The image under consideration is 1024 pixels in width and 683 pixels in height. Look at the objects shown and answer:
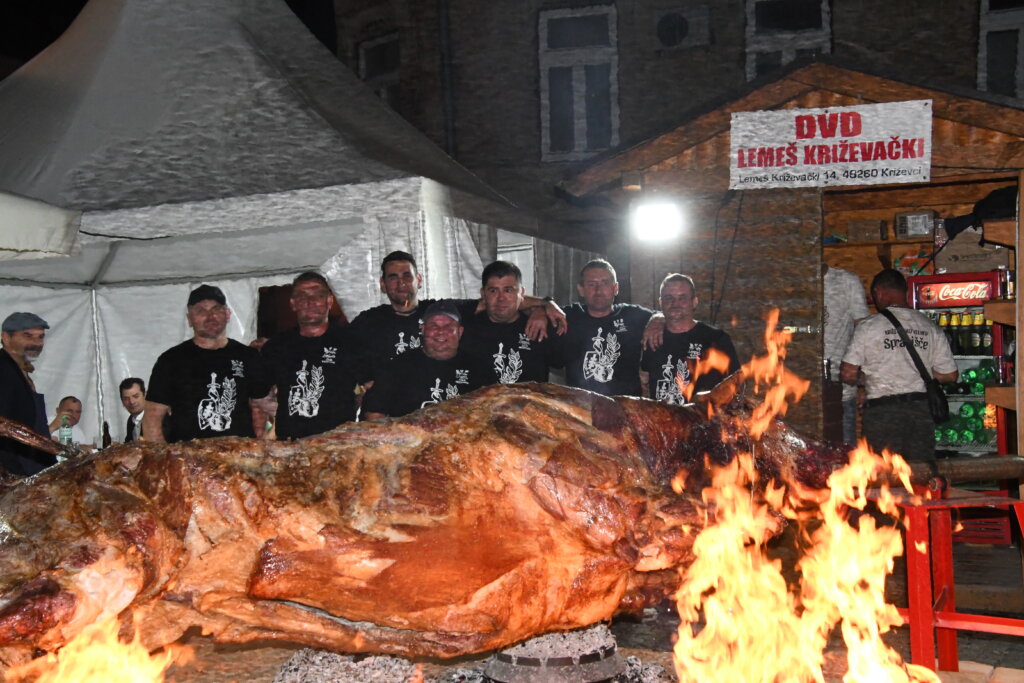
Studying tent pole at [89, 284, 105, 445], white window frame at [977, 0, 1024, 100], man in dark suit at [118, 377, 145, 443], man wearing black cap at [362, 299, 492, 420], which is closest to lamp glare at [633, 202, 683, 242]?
man wearing black cap at [362, 299, 492, 420]

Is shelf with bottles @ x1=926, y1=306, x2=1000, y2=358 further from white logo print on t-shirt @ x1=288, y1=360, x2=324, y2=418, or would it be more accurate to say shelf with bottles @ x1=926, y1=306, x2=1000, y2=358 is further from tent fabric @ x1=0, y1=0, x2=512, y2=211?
white logo print on t-shirt @ x1=288, y1=360, x2=324, y2=418

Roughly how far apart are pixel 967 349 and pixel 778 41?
6074mm

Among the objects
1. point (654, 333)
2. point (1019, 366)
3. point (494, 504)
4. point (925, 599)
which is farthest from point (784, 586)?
point (1019, 366)

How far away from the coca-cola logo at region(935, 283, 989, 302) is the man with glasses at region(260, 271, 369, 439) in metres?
5.89

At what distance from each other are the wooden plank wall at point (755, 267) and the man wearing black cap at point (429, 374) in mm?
3133

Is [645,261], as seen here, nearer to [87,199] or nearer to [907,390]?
[907,390]

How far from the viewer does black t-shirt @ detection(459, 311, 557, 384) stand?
5.59 meters

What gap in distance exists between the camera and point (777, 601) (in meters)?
3.53

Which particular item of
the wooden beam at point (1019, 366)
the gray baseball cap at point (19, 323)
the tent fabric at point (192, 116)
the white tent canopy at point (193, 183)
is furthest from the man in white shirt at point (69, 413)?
the wooden beam at point (1019, 366)

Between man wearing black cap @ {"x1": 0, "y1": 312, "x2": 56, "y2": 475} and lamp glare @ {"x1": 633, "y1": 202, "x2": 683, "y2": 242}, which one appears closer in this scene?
man wearing black cap @ {"x1": 0, "y1": 312, "x2": 56, "y2": 475}

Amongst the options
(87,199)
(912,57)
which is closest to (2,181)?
(87,199)

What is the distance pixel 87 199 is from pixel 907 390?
257 inches

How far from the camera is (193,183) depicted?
6.27 meters

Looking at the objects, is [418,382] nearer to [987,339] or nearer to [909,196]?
[987,339]
